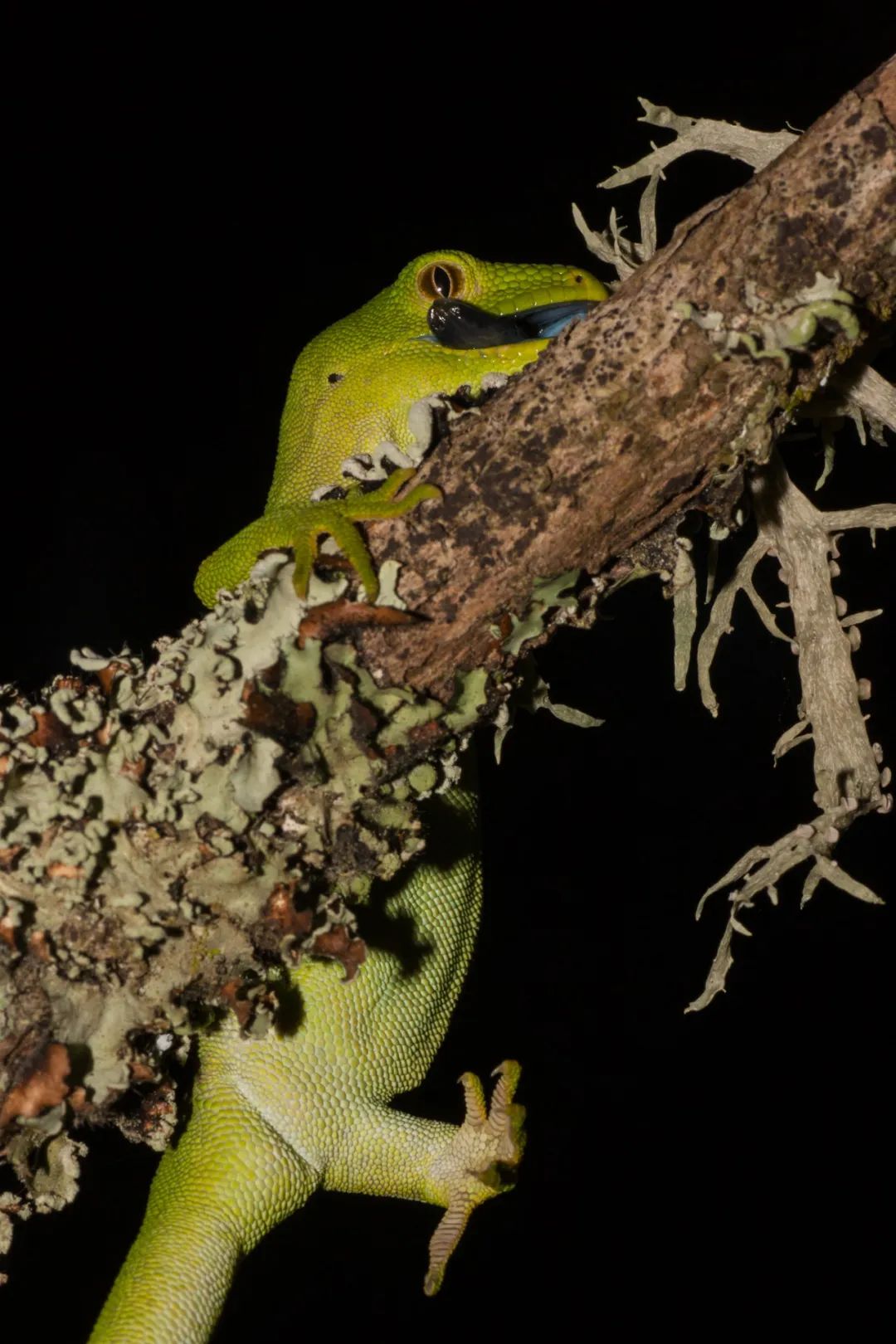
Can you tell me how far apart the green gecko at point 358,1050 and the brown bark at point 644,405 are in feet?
2.00

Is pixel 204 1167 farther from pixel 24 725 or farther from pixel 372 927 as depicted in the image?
pixel 24 725

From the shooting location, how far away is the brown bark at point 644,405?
48.5 inches

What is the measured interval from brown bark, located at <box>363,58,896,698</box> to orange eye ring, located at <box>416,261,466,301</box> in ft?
2.86

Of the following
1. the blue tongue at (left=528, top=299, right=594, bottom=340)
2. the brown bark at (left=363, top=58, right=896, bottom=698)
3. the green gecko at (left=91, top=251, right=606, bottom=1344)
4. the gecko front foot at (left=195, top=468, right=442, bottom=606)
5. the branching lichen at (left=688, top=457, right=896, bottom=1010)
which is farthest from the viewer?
the blue tongue at (left=528, top=299, right=594, bottom=340)

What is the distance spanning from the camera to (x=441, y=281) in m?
2.14

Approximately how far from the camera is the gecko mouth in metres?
2.03

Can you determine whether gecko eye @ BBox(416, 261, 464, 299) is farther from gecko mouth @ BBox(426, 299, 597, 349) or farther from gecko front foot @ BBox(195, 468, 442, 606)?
gecko front foot @ BBox(195, 468, 442, 606)

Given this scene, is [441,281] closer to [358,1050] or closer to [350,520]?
[350,520]

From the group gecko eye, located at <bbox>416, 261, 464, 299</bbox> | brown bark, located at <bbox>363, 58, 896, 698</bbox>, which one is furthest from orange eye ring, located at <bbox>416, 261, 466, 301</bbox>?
brown bark, located at <bbox>363, 58, 896, 698</bbox>

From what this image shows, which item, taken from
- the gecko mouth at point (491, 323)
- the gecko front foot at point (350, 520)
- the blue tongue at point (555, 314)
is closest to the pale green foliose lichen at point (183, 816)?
the gecko front foot at point (350, 520)

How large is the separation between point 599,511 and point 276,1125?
1456 mm

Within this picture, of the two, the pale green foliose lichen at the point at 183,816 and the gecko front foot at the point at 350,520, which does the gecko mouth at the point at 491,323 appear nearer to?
the gecko front foot at the point at 350,520

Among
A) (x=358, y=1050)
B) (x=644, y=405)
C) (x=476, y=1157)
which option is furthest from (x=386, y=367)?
(x=476, y=1157)

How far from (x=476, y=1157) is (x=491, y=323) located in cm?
170
